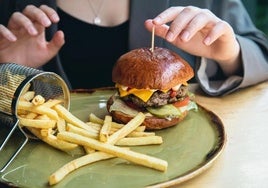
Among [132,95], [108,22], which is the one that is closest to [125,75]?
[132,95]

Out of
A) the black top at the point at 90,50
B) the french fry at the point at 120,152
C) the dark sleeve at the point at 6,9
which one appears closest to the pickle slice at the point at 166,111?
the french fry at the point at 120,152

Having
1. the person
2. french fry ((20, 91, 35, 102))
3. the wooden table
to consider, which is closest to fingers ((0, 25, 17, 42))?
the person

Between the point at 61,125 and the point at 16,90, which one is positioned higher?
the point at 16,90

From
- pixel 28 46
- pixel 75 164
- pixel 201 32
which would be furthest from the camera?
pixel 28 46

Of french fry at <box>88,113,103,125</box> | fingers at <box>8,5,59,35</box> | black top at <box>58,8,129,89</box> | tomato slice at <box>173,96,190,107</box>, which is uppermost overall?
fingers at <box>8,5,59,35</box>

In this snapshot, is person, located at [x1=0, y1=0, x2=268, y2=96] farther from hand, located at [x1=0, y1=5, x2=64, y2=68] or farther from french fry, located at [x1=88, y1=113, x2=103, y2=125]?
french fry, located at [x1=88, y1=113, x2=103, y2=125]

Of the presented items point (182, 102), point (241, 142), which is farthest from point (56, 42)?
point (241, 142)

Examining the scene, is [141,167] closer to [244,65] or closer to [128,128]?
[128,128]
